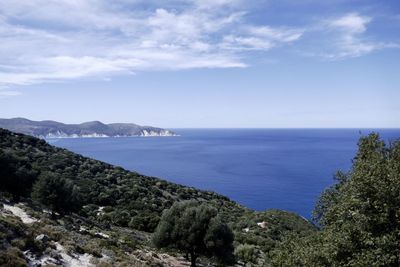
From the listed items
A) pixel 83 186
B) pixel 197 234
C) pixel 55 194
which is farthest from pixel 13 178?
pixel 197 234

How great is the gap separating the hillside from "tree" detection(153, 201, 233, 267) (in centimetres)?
186

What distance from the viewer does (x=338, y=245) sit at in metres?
15.9

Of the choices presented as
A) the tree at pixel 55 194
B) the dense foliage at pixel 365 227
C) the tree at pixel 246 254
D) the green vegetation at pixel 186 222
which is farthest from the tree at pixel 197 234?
the dense foliage at pixel 365 227

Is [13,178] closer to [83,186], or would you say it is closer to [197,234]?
[83,186]

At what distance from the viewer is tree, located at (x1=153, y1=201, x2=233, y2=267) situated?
3147 cm

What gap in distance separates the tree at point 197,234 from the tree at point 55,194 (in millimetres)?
12544

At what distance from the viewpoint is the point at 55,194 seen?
38.4m

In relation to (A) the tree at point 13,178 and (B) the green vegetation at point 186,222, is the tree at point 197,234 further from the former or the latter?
(A) the tree at point 13,178

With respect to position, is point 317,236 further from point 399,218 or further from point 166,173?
point 166,173

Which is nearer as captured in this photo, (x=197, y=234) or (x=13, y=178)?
(x=197, y=234)

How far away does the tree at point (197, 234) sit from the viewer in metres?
31.5

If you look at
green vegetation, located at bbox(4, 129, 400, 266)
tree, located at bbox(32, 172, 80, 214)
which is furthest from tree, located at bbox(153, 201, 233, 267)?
tree, located at bbox(32, 172, 80, 214)

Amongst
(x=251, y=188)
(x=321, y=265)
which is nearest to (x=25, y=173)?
(x=321, y=265)

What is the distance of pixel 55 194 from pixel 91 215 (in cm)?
1275
